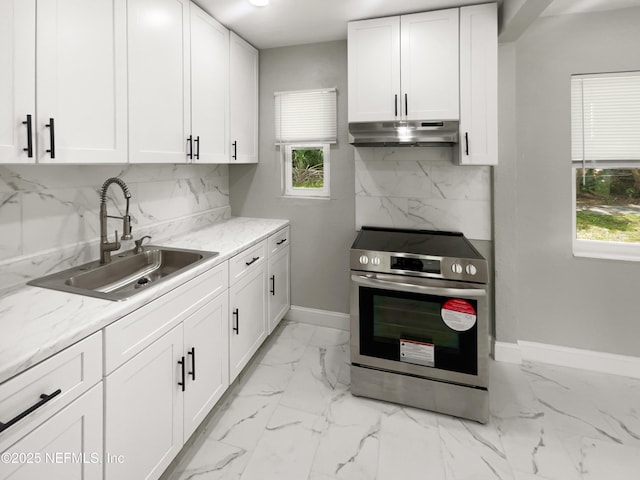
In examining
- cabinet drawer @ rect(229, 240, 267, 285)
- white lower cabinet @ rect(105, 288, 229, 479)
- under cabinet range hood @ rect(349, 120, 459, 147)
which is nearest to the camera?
white lower cabinet @ rect(105, 288, 229, 479)

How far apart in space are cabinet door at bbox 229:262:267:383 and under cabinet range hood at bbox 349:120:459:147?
1.19m

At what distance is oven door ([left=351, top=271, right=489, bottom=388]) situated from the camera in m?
1.95

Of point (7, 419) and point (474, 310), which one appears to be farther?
point (474, 310)

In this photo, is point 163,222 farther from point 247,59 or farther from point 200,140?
point 247,59

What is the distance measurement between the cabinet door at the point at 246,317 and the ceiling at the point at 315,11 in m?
1.73

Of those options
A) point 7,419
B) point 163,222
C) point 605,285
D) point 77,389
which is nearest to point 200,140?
point 163,222

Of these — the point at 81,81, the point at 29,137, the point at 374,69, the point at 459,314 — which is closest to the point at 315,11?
the point at 374,69

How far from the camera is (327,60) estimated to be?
2871 mm

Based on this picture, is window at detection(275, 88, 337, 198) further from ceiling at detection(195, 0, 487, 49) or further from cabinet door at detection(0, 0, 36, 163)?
cabinet door at detection(0, 0, 36, 163)

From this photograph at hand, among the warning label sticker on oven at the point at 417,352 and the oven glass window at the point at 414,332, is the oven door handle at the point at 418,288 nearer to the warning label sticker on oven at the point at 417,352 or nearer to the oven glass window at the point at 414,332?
the oven glass window at the point at 414,332

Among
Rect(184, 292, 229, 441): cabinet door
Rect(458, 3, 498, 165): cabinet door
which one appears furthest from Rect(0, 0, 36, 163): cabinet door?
Rect(458, 3, 498, 165): cabinet door

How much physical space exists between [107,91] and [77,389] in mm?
1227

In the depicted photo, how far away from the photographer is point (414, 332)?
207cm

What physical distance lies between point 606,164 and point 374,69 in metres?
1.77
